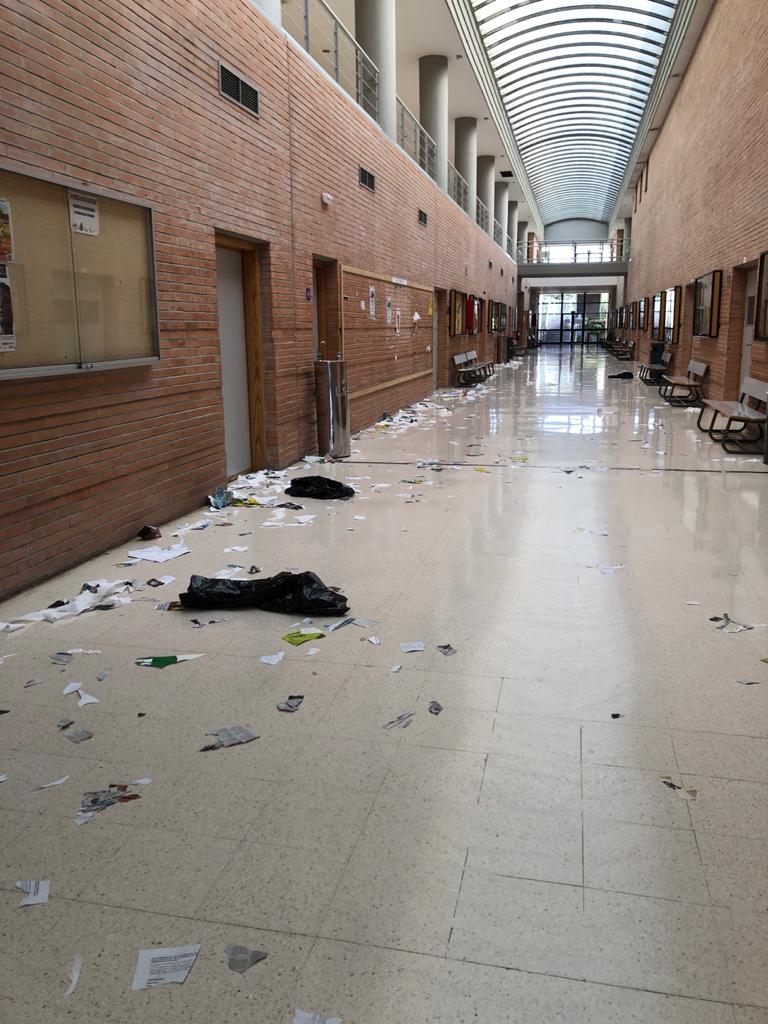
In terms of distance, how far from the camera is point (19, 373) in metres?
4.52

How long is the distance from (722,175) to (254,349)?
10193 millimetres

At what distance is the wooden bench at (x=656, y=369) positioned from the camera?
69.1ft

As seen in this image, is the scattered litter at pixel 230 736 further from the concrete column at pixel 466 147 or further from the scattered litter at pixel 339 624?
the concrete column at pixel 466 147

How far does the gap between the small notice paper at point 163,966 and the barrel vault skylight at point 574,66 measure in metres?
20.1

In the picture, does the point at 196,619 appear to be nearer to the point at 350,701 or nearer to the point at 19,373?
the point at 350,701

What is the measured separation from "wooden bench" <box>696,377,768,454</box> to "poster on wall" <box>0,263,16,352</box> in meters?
7.92

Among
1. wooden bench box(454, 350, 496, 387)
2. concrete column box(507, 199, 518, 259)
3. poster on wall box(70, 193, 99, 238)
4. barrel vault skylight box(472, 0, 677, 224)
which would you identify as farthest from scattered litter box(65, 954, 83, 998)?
concrete column box(507, 199, 518, 259)

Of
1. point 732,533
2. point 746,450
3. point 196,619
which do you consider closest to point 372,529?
point 196,619

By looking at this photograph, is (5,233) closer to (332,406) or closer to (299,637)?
(299,637)

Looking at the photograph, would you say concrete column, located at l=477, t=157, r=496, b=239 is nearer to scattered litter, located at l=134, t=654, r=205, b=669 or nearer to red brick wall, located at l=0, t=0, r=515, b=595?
red brick wall, located at l=0, t=0, r=515, b=595

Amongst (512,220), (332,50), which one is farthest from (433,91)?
(512,220)

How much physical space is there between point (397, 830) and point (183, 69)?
627cm

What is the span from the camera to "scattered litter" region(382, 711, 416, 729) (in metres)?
3.22

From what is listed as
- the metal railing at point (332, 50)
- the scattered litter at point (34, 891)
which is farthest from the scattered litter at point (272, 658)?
the metal railing at point (332, 50)
